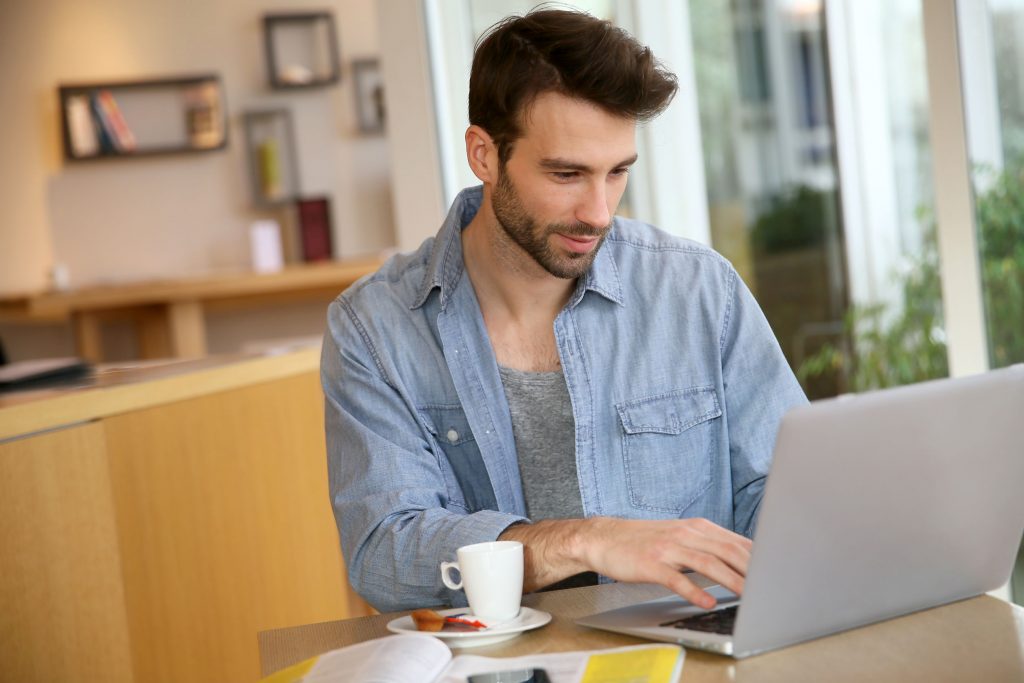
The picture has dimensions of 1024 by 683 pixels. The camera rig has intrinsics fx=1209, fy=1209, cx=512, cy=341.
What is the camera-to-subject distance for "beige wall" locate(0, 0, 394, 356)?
589 cm

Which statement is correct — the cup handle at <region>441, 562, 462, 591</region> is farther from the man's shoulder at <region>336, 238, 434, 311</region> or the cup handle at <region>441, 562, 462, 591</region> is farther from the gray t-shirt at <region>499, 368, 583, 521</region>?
the man's shoulder at <region>336, 238, 434, 311</region>

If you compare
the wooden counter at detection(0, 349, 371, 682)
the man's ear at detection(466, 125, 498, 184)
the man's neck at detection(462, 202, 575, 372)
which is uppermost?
the man's ear at detection(466, 125, 498, 184)

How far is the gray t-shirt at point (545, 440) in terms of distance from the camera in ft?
4.83

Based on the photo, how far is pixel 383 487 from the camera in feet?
4.31

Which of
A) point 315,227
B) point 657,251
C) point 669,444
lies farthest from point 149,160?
point 669,444

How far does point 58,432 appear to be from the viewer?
1716 mm

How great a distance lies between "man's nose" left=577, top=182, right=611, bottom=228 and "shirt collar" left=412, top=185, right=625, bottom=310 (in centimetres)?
9

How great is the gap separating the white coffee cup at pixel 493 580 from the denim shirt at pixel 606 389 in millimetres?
340

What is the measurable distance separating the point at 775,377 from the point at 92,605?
1037mm

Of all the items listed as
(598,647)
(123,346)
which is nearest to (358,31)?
(123,346)

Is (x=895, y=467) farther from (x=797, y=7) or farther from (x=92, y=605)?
(x=797, y=7)

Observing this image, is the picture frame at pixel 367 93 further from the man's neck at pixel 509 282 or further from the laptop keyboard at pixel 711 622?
the laptop keyboard at pixel 711 622

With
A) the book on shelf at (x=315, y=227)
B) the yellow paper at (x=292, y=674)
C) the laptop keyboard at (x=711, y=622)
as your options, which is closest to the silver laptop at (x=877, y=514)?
the laptop keyboard at (x=711, y=622)

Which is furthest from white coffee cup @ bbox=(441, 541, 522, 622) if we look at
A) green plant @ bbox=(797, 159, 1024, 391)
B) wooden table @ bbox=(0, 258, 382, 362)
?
wooden table @ bbox=(0, 258, 382, 362)
